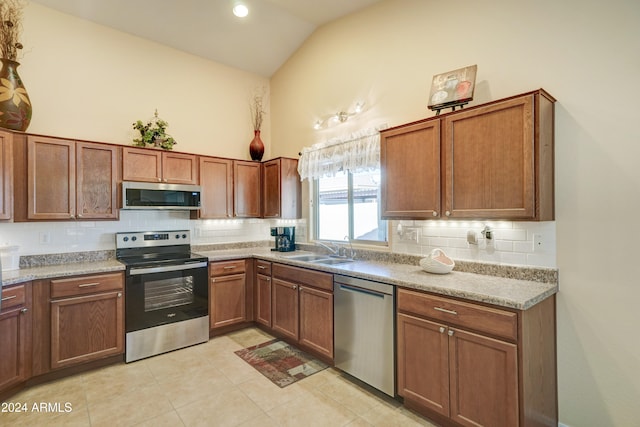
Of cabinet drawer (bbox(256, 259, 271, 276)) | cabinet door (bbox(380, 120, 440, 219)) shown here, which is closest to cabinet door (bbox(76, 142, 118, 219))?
cabinet drawer (bbox(256, 259, 271, 276))

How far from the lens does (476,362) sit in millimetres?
1897

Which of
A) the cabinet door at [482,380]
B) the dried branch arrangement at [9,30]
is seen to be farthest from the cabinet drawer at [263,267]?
the dried branch arrangement at [9,30]

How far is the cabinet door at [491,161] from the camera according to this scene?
1.98m

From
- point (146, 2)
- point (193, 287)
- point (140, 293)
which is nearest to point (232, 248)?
point (193, 287)

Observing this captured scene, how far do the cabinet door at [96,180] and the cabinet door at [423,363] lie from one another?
10.0 ft

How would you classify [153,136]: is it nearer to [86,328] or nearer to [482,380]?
[86,328]

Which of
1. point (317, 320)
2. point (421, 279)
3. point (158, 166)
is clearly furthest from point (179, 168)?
point (421, 279)

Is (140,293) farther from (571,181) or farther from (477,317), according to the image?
(571,181)

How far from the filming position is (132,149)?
337cm

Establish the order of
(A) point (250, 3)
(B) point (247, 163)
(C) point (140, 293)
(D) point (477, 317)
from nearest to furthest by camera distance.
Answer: (D) point (477, 317) < (C) point (140, 293) < (A) point (250, 3) < (B) point (247, 163)

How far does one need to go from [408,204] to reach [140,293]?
2711 millimetres

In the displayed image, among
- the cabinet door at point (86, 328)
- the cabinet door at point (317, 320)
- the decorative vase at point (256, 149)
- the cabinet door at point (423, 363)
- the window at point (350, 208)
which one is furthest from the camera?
the decorative vase at point (256, 149)

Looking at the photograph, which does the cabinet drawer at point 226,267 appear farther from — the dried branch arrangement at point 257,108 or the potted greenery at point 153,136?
the dried branch arrangement at point 257,108

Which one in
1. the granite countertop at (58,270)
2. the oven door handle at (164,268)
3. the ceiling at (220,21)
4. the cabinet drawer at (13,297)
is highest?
the ceiling at (220,21)
